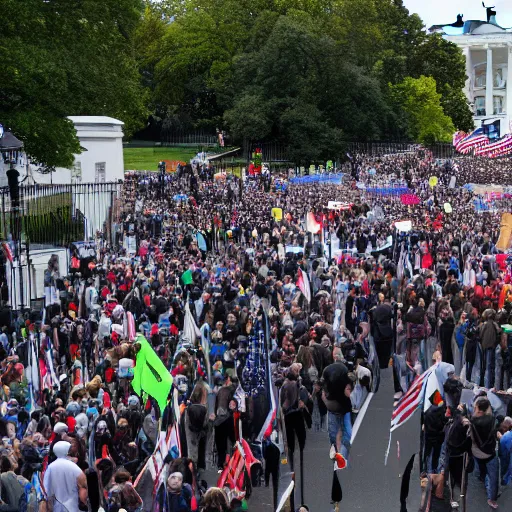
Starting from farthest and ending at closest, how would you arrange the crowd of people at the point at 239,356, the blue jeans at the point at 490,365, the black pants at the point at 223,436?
the blue jeans at the point at 490,365
the black pants at the point at 223,436
the crowd of people at the point at 239,356

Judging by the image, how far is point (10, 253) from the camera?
22734 mm

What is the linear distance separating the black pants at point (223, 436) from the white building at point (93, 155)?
2349 cm

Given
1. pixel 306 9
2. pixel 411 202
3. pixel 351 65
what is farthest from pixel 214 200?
pixel 306 9

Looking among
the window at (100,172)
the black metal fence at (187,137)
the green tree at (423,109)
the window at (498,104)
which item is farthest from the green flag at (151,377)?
the window at (498,104)

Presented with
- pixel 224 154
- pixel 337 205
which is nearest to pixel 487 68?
pixel 224 154

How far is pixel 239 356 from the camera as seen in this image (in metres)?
15.6

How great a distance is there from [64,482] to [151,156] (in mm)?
51999

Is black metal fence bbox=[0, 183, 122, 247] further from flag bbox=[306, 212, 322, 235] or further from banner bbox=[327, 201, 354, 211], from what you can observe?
banner bbox=[327, 201, 354, 211]

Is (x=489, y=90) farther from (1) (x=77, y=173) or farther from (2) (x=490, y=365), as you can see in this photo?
(2) (x=490, y=365)

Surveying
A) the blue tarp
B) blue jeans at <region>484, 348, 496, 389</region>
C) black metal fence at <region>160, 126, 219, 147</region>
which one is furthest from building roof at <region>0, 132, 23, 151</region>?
black metal fence at <region>160, 126, 219, 147</region>

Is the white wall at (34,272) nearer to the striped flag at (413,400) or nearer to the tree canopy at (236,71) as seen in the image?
the tree canopy at (236,71)

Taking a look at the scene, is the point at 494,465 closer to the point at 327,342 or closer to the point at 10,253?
the point at 327,342

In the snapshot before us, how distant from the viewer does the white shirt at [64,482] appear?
1137 cm

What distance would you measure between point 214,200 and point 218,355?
1863cm
